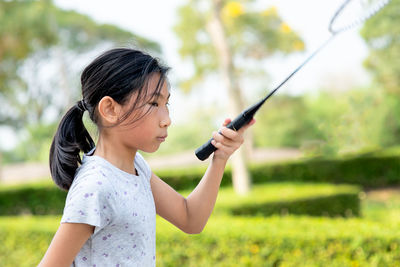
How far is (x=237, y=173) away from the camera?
783cm

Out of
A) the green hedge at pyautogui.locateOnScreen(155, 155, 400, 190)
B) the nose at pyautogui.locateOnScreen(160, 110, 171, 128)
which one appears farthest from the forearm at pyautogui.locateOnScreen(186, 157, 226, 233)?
the green hedge at pyautogui.locateOnScreen(155, 155, 400, 190)

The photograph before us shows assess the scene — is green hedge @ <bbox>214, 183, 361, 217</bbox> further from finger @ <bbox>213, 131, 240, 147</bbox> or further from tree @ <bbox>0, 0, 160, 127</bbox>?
tree @ <bbox>0, 0, 160, 127</bbox>

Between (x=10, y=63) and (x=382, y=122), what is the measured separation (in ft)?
47.8

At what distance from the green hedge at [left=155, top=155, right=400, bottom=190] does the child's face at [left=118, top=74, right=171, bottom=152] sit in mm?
8531

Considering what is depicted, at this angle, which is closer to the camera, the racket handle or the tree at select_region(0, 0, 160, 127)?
the racket handle

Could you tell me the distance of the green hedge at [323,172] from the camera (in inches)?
384

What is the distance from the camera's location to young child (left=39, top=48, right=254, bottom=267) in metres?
0.93

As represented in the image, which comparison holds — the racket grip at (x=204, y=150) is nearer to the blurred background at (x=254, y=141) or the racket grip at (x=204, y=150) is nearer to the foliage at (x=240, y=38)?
the blurred background at (x=254, y=141)

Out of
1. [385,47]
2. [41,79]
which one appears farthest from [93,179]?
[41,79]

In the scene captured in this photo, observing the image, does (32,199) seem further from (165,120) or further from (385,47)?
(165,120)

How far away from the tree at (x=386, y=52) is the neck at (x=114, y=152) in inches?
391

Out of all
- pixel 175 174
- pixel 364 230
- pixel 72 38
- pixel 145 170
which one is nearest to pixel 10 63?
pixel 72 38

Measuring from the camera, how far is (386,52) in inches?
447

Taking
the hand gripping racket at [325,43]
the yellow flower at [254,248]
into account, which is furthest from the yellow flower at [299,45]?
the hand gripping racket at [325,43]
